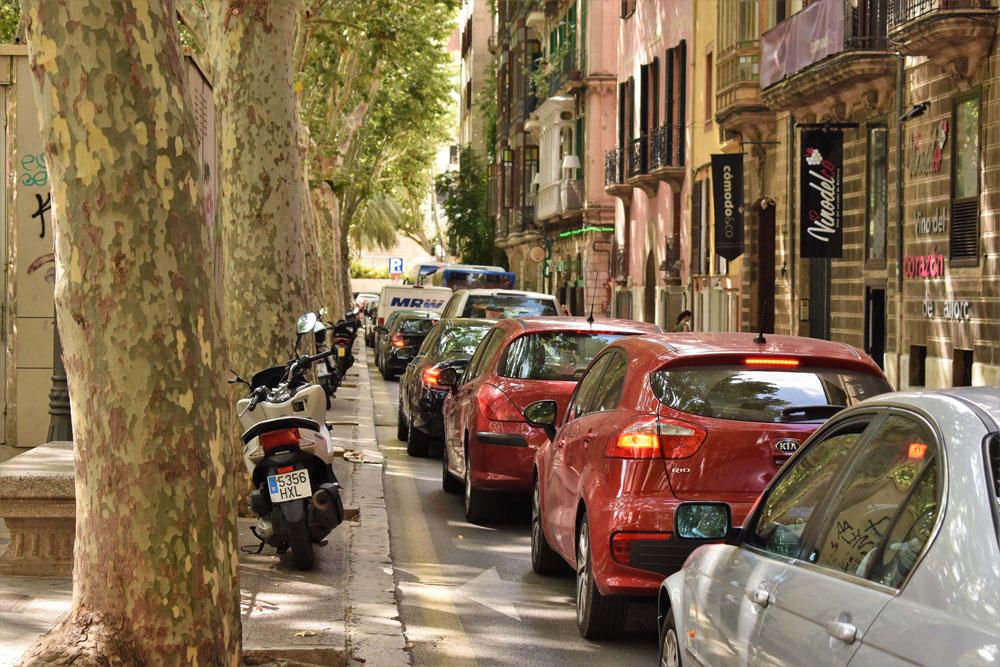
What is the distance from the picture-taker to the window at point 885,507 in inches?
148

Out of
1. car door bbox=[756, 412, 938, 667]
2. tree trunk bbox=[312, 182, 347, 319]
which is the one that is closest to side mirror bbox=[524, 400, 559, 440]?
car door bbox=[756, 412, 938, 667]

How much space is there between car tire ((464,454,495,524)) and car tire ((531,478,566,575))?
7.16 ft

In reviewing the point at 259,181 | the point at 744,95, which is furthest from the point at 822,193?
the point at 259,181

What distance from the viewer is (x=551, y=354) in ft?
40.7

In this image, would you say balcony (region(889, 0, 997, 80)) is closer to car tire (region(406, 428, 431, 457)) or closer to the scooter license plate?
car tire (region(406, 428, 431, 457))

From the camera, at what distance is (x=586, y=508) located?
8.13 meters

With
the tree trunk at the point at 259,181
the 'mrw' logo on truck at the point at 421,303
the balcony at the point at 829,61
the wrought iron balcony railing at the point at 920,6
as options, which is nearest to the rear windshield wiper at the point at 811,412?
the tree trunk at the point at 259,181

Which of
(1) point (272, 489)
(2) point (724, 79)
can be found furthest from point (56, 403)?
(2) point (724, 79)

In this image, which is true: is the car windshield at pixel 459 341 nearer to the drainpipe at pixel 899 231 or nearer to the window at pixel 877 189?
the drainpipe at pixel 899 231

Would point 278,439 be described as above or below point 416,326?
above

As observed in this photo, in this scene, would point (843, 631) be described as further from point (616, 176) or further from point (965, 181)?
point (616, 176)

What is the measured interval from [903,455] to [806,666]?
22.8 inches

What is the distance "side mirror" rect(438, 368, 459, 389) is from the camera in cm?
1417

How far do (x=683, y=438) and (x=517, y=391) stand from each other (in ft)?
15.2
